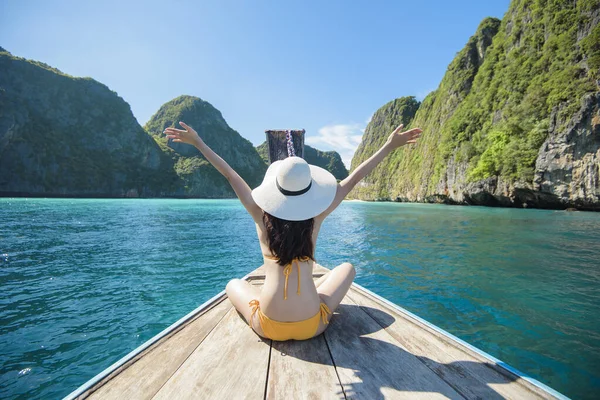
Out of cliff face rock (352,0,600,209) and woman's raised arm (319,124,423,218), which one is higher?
cliff face rock (352,0,600,209)

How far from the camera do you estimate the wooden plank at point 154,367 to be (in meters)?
1.87

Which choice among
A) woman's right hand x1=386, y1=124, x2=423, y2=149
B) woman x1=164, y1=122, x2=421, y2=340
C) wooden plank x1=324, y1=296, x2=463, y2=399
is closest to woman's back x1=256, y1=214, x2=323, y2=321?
woman x1=164, y1=122, x2=421, y2=340

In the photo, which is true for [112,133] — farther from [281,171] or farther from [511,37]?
[281,171]

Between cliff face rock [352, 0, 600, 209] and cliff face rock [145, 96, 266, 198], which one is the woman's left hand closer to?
cliff face rock [352, 0, 600, 209]

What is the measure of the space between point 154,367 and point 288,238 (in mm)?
1468

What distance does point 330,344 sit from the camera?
2.55 m

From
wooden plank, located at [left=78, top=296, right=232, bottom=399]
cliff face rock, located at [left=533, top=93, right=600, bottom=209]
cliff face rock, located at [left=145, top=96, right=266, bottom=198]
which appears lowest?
wooden plank, located at [left=78, top=296, right=232, bottom=399]

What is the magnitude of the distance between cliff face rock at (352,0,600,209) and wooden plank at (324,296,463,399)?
39.1 metres

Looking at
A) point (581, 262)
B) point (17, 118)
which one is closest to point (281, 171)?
point (581, 262)

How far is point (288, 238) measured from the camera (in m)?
2.29

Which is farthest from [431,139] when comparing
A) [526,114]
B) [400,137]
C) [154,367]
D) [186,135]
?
[154,367]

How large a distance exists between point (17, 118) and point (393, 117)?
146m

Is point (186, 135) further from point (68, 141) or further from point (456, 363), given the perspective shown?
point (68, 141)

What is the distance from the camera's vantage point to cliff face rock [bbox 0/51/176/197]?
8675 centimetres
